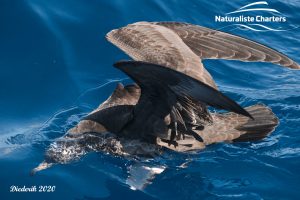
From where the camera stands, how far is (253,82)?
8.52 meters

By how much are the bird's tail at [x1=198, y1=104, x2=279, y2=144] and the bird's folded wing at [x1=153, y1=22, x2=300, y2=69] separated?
749 mm

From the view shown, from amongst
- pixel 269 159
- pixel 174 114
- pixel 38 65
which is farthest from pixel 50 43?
pixel 269 159

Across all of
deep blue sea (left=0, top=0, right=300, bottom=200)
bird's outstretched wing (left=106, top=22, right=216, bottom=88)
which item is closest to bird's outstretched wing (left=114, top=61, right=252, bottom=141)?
bird's outstretched wing (left=106, top=22, right=216, bottom=88)

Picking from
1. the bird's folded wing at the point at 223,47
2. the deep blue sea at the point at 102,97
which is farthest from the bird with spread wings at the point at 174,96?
the deep blue sea at the point at 102,97

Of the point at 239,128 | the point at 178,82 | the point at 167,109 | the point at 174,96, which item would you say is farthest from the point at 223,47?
the point at 178,82

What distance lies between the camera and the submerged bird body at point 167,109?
5.67 meters

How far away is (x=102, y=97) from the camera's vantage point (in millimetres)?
Result: 7773

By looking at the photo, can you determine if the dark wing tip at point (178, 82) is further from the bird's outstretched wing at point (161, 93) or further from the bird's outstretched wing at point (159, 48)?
the bird's outstretched wing at point (159, 48)

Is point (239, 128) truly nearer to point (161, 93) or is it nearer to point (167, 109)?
point (167, 109)

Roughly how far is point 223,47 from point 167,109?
4.20 feet

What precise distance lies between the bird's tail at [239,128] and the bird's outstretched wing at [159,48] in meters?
0.95

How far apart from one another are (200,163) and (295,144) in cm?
117

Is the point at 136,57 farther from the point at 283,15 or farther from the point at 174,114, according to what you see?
the point at 283,15

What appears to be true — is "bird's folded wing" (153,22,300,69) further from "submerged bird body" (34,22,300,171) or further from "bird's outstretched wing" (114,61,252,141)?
"bird's outstretched wing" (114,61,252,141)
